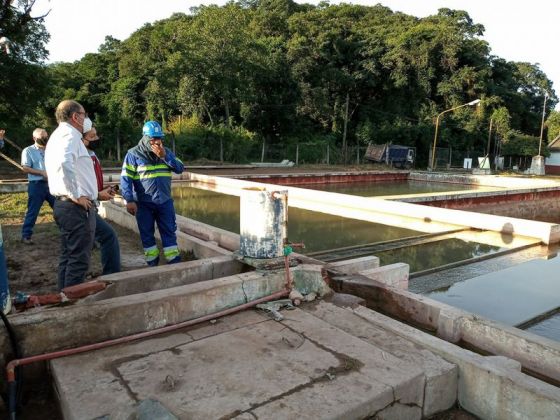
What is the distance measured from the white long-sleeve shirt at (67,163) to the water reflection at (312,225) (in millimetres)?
4455

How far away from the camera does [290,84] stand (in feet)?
103

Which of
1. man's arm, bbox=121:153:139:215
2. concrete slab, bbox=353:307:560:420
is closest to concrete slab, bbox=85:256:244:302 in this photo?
man's arm, bbox=121:153:139:215

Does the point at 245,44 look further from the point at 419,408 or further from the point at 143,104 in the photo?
the point at 419,408

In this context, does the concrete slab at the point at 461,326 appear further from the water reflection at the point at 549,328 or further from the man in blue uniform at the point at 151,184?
the man in blue uniform at the point at 151,184

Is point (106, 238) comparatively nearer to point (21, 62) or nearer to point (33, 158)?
point (33, 158)

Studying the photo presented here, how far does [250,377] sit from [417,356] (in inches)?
43.3

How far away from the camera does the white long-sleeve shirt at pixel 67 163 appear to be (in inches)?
A: 122

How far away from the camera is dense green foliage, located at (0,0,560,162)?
87.7 feet

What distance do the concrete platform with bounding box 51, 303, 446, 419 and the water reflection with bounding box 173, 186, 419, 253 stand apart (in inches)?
173

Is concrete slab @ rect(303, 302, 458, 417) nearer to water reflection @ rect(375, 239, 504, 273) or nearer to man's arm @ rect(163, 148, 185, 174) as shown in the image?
man's arm @ rect(163, 148, 185, 174)

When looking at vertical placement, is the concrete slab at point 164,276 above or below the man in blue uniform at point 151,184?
below

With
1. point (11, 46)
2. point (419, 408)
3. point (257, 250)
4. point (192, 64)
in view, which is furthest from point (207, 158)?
point (419, 408)

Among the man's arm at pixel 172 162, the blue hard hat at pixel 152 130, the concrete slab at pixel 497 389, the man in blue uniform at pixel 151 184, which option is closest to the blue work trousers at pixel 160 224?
the man in blue uniform at pixel 151 184

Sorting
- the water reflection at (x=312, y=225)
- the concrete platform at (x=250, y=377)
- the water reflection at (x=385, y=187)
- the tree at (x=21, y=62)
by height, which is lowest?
the water reflection at (x=312, y=225)
